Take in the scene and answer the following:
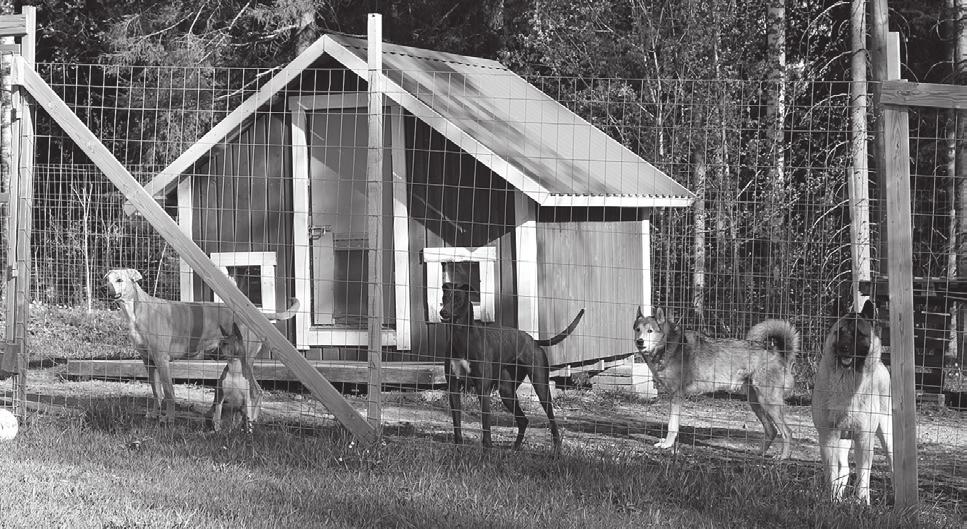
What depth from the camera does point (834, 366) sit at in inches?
233

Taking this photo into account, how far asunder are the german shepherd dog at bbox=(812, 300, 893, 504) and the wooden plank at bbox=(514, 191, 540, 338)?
15.3 ft

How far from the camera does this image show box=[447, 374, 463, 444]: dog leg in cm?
711

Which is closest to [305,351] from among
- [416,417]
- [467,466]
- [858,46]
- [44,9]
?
[416,417]

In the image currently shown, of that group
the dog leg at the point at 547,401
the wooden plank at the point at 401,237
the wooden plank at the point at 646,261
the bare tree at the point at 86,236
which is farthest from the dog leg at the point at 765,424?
the bare tree at the point at 86,236

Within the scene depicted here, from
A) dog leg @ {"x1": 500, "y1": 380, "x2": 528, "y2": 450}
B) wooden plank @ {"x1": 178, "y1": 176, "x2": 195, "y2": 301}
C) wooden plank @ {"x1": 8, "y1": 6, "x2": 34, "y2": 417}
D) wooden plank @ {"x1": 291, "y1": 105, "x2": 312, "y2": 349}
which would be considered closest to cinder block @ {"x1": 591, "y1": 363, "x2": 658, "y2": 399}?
wooden plank @ {"x1": 291, "y1": 105, "x2": 312, "y2": 349}

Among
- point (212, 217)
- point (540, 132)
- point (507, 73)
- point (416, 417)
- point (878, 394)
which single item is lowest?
point (416, 417)

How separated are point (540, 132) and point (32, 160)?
5.80 m

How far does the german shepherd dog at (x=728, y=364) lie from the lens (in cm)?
826

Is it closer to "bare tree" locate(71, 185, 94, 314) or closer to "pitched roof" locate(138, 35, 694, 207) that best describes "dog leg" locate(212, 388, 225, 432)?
"bare tree" locate(71, 185, 94, 314)

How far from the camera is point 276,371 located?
1082 centimetres

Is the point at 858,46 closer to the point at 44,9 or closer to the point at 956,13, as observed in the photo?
the point at 956,13

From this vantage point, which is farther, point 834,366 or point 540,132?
point 540,132

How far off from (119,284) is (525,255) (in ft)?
12.8

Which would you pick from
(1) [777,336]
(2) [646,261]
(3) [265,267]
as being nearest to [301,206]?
(3) [265,267]
